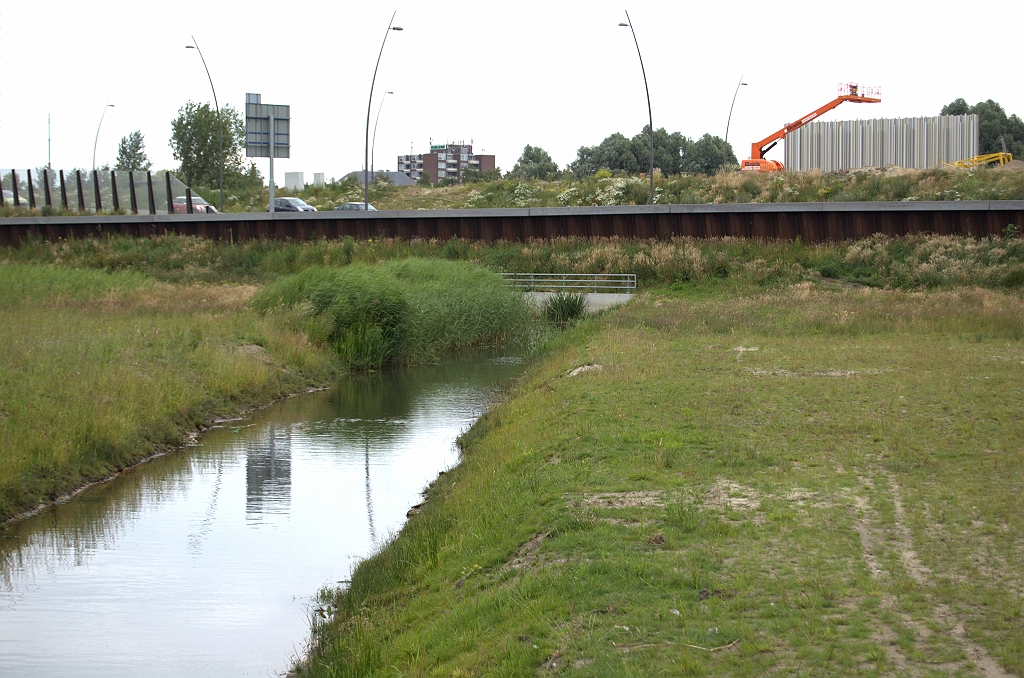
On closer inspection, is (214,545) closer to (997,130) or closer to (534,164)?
(997,130)

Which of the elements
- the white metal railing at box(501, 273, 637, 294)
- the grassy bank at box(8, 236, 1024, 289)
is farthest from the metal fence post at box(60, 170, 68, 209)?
the white metal railing at box(501, 273, 637, 294)

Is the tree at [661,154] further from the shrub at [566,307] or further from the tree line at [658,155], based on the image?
the shrub at [566,307]

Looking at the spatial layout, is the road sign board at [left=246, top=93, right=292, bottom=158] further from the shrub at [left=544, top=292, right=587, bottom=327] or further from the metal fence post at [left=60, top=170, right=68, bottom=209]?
the shrub at [left=544, top=292, right=587, bottom=327]

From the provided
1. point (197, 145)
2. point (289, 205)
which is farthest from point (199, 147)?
point (289, 205)

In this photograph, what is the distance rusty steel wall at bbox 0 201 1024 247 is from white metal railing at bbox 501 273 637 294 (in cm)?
392

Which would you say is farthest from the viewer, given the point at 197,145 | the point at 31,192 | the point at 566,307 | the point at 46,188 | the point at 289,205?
the point at 197,145

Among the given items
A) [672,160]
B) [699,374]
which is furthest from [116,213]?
[672,160]

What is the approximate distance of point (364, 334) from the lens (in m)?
27.4

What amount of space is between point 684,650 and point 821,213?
37297mm

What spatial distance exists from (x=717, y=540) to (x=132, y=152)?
328 ft

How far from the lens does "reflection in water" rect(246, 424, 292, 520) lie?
13500 mm

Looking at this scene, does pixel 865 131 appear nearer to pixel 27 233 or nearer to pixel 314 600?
pixel 27 233

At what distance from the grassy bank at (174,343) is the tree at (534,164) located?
81.4 meters

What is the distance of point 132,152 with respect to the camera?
9825 cm
